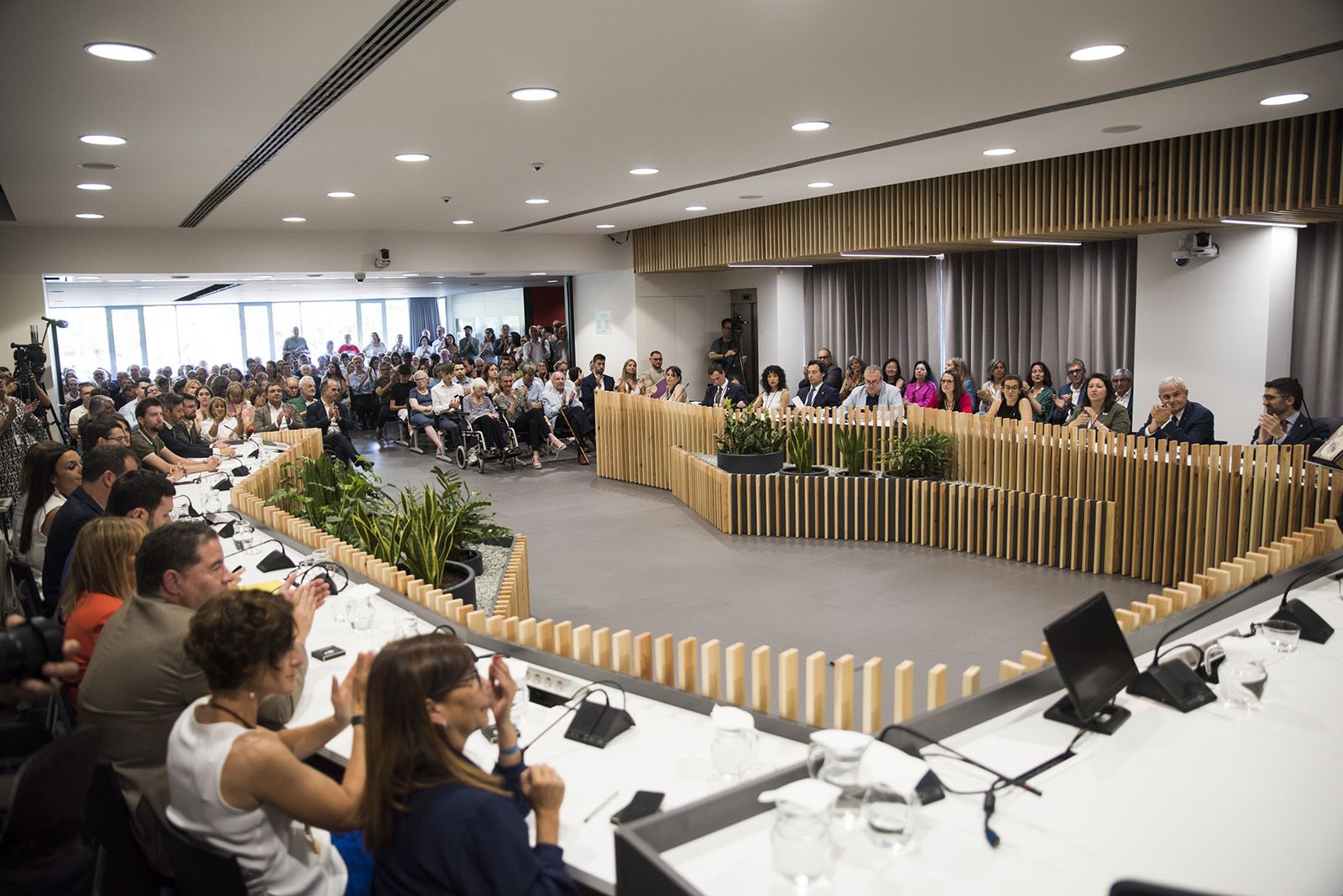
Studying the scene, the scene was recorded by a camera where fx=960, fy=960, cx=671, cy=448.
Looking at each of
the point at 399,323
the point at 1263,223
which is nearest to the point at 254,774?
the point at 1263,223

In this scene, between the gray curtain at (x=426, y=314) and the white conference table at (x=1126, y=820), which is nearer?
the white conference table at (x=1126, y=820)

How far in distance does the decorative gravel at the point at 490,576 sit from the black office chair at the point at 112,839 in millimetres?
2264

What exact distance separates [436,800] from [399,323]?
89.6ft

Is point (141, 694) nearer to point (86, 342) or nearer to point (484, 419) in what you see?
point (484, 419)

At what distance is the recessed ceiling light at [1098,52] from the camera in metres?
4.31

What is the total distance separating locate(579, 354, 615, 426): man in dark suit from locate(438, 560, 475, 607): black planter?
7.63 meters

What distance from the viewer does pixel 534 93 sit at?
4.84m

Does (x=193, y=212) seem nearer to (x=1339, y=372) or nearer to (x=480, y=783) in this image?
(x=480, y=783)

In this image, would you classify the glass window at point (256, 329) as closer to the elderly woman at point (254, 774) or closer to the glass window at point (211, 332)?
the glass window at point (211, 332)

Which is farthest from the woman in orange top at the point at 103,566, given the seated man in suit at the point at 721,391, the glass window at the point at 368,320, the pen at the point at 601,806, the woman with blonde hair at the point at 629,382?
the glass window at the point at 368,320

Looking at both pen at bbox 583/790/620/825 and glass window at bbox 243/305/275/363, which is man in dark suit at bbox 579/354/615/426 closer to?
pen at bbox 583/790/620/825

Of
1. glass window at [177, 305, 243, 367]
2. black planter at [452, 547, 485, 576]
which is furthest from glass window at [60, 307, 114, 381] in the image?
black planter at [452, 547, 485, 576]

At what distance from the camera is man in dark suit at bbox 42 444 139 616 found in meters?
4.27

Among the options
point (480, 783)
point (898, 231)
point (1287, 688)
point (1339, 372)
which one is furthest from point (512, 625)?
point (1339, 372)
